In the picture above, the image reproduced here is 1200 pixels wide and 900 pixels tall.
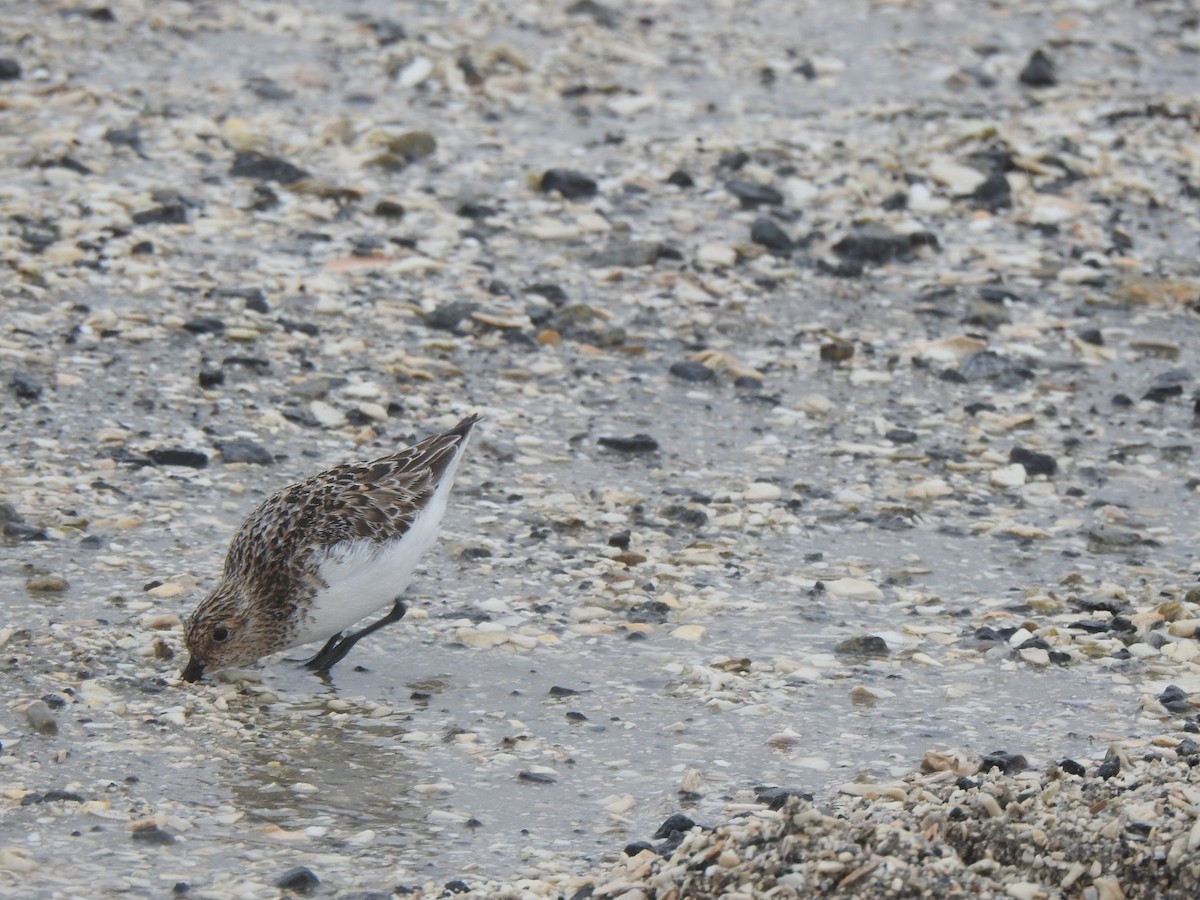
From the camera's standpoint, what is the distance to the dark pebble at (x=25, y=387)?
23.2 ft

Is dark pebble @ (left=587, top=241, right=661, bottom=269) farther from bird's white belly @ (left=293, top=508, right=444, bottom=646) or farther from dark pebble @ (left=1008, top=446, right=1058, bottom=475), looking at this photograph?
bird's white belly @ (left=293, top=508, right=444, bottom=646)

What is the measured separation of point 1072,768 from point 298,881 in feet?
6.72

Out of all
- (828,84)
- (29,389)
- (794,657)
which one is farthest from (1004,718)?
(828,84)

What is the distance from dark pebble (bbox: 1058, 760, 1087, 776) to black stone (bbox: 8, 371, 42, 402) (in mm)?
4447

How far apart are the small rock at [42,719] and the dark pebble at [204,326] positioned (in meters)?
3.11

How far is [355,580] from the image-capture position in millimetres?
5312

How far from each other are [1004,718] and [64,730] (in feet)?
9.21

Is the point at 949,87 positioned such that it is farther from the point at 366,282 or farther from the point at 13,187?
the point at 13,187

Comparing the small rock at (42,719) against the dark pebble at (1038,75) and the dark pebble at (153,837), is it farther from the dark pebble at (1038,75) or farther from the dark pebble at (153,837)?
the dark pebble at (1038,75)

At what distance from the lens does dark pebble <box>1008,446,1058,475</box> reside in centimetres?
735

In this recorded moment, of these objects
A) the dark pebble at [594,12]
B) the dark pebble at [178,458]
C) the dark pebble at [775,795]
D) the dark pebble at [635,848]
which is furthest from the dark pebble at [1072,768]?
the dark pebble at [594,12]

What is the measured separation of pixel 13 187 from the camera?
29.9ft

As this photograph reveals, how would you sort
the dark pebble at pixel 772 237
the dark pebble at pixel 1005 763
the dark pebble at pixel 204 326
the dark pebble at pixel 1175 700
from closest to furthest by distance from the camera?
the dark pebble at pixel 1005 763, the dark pebble at pixel 1175 700, the dark pebble at pixel 204 326, the dark pebble at pixel 772 237

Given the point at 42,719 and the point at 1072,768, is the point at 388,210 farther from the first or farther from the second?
the point at 1072,768
